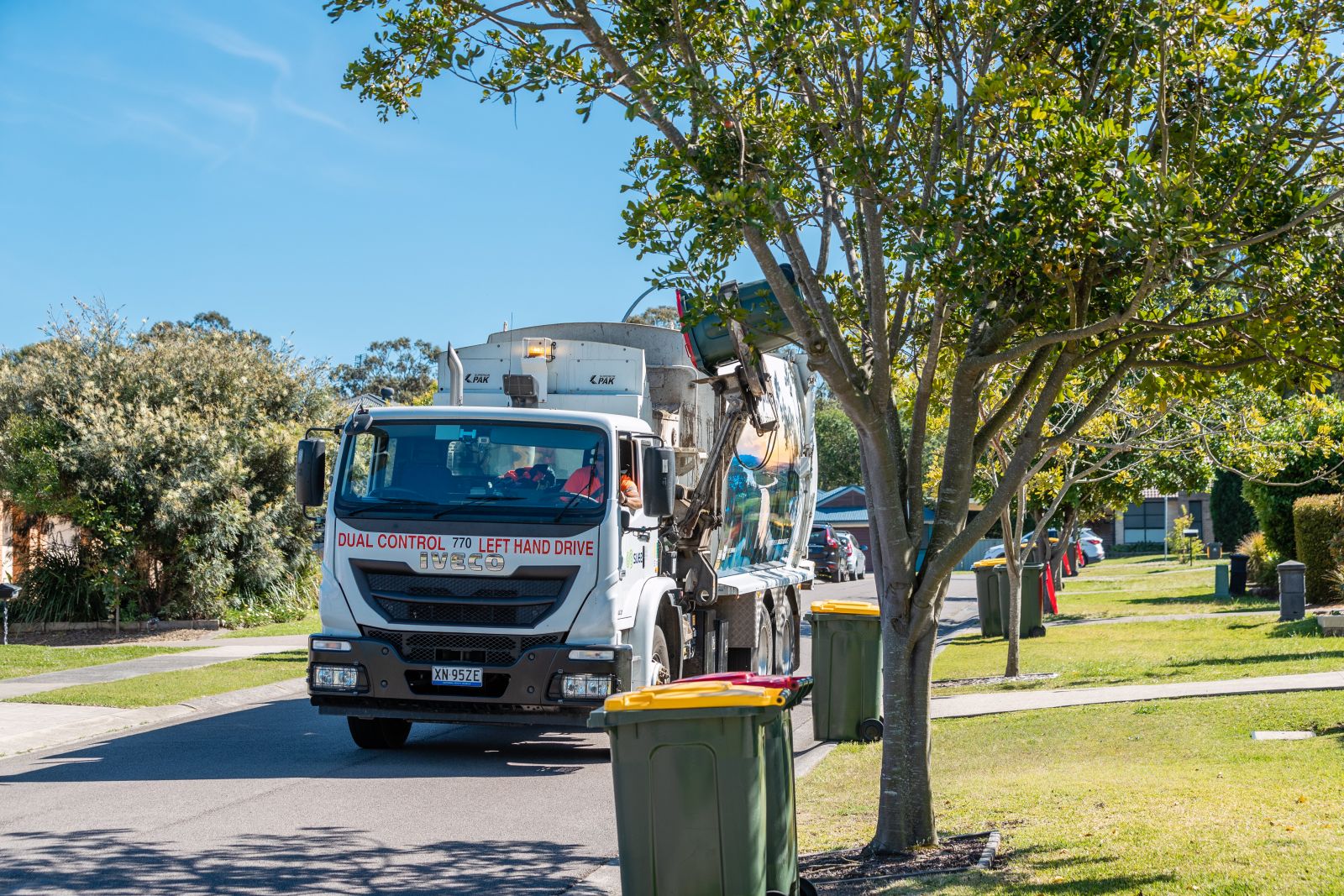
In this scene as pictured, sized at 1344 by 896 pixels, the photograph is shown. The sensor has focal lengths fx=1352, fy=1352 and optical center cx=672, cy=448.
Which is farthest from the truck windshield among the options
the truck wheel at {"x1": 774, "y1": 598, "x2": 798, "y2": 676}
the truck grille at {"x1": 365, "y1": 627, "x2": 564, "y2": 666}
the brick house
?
the brick house

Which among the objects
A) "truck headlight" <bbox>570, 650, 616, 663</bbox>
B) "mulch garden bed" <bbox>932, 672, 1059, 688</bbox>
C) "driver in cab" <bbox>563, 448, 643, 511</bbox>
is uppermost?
"driver in cab" <bbox>563, 448, 643, 511</bbox>

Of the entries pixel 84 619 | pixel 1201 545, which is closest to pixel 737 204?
pixel 84 619

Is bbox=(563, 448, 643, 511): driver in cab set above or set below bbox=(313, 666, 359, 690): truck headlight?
above

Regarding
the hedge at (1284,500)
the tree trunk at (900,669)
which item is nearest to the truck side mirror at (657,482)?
the tree trunk at (900,669)

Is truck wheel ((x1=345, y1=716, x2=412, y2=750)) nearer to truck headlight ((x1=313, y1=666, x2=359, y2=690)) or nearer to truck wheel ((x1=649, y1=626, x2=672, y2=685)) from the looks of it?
truck headlight ((x1=313, y1=666, x2=359, y2=690))

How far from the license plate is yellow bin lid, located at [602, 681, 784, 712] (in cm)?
440

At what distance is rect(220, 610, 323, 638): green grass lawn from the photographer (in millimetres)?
20984

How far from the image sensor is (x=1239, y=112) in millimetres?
6668

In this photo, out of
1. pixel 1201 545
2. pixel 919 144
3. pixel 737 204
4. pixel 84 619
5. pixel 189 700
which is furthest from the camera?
pixel 1201 545

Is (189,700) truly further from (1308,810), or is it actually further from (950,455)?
(1308,810)

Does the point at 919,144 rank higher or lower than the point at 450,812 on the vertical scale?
higher

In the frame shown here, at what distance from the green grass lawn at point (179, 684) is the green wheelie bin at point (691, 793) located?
9307 mm

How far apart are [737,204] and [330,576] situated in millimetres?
5203

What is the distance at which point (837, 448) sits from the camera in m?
77.8
